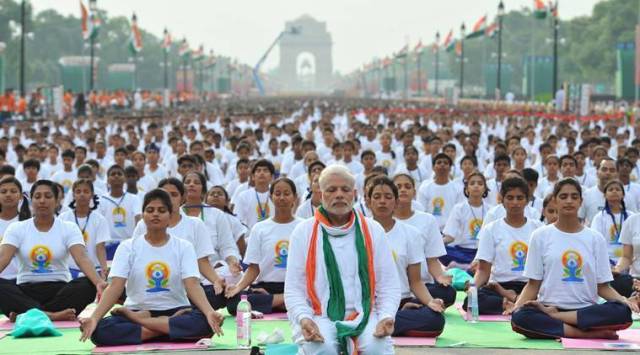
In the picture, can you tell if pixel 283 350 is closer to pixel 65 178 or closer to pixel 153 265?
pixel 153 265

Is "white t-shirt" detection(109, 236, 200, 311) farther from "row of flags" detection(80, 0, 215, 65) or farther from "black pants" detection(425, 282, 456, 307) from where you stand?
"row of flags" detection(80, 0, 215, 65)

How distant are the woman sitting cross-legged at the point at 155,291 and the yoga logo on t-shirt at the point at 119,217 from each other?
5264mm

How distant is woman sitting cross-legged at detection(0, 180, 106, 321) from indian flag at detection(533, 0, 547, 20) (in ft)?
147

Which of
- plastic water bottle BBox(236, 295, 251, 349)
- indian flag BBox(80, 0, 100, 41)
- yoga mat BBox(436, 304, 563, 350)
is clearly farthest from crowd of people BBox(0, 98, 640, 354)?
indian flag BBox(80, 0, 100, 41)

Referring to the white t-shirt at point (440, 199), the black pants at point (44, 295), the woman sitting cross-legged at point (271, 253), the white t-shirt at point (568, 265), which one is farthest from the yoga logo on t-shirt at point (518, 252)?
the white t-shirt at point (440, 199)

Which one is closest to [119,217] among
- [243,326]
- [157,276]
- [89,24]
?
[243,326]

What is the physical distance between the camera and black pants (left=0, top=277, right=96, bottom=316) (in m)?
11.5

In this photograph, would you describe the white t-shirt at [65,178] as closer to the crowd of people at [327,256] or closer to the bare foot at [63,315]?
the crowd of people at [327,256]

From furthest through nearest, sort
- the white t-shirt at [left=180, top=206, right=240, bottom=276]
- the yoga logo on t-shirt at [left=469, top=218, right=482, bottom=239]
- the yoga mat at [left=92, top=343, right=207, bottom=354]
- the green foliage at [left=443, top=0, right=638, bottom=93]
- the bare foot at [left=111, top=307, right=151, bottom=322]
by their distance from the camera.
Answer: the green foliage at [left=443, top=0, right=638, bottom=93], the yoga logo on t-shirt at [left=469, top=218, right=482, bottom=239], the white t-shirt at [left=180, top=206, right=240, bottom=276], the bare foot at [left=111, top=307, right=151, bottom=322], the yoga mat at [left=92, top=343, right=207, bottom=354]

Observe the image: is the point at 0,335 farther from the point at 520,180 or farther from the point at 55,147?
the point at 55,147

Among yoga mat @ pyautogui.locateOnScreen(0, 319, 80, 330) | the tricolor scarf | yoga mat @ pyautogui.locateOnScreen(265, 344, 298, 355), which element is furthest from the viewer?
yoga mat @ pyautogui.locateOnScreen(0, 319, 80, 330)

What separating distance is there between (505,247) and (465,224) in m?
2.71

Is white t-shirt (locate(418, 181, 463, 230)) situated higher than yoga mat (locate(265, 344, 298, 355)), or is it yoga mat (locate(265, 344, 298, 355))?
white t-shirt (locate(418, 181, 463, 230))

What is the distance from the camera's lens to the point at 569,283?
10148mm
